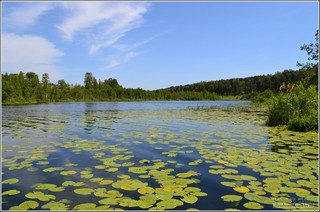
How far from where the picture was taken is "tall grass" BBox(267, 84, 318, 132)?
44.0ft

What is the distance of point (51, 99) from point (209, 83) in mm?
121625

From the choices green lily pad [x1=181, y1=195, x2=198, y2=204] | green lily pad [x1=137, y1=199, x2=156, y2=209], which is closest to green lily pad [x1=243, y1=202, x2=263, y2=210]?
Answer: green lily pad [x1=181, y1=195, x2=198, y2=204]

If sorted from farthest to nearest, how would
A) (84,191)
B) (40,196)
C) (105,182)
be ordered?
(105,182)
(84,191)
(40,196)

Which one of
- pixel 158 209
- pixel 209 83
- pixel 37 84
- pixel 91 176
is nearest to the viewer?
pixel 158 209

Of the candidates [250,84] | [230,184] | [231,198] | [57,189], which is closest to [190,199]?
[231,198]

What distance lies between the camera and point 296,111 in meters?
14.8

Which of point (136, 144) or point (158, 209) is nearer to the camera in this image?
point (158, 209)

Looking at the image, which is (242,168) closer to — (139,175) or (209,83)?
(139,175)

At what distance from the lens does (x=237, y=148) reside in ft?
30.6

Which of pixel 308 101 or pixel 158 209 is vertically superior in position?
pixel 308 101

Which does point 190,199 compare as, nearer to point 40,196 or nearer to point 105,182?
point 105,182

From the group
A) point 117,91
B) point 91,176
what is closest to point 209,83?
point 117,91

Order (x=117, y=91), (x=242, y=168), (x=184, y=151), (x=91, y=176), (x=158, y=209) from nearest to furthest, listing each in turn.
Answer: (x=158, y=209) → (x=91, y=176) → (x=242, y=168) → (x=184, y=151) → (x=117, y=91)

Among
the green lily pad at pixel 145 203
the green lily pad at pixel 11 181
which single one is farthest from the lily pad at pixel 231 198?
the green lily pad at pixel 11 181
